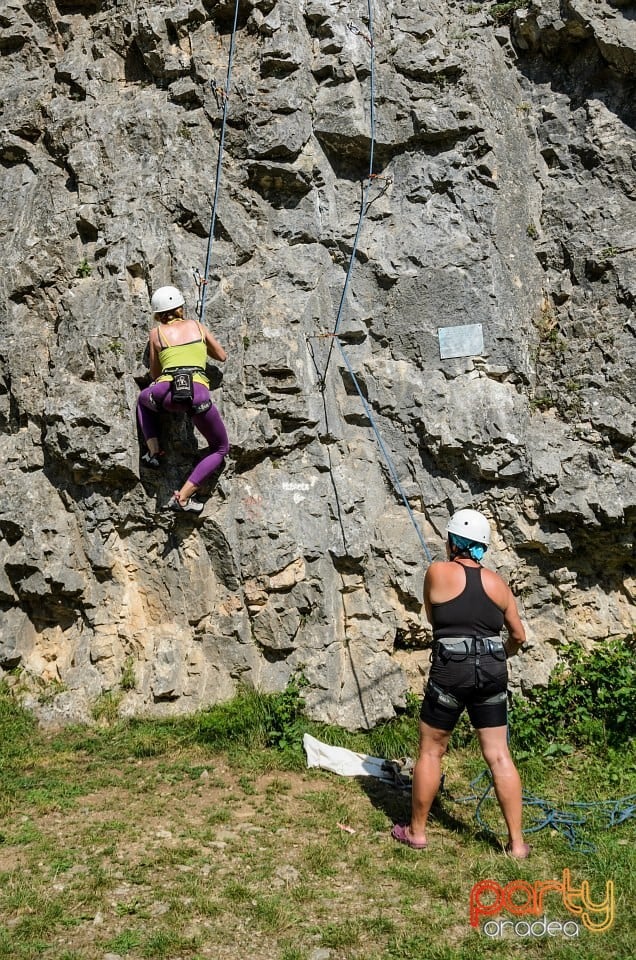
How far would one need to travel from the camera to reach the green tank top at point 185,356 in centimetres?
690

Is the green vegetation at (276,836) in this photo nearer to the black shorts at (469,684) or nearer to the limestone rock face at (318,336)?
the limestone rock face at (318,336)

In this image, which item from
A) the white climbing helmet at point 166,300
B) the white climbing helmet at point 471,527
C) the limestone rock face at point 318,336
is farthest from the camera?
the limestone rock face at point 318,336

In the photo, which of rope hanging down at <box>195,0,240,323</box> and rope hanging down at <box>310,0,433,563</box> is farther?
rope hanging down at <box>195,0,240,323</box>

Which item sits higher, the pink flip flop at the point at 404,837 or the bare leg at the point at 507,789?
the bare leg at the point at 507,789

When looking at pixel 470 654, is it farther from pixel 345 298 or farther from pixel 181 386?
pixel 345 298

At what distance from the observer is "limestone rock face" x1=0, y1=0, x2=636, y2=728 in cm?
720

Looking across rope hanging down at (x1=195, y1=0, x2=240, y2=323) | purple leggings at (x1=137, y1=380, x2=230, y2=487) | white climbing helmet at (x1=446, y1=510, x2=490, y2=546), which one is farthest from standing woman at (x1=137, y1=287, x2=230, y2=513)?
white climbing helmet at (x1=446, y1=510, x2=490, y2=546)

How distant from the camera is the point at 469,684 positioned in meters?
5.00

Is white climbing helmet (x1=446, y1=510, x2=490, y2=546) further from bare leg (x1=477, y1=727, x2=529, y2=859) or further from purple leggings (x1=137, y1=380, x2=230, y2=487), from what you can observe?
purple leggings (x1=137, y1=380, x2=230, y2=487)

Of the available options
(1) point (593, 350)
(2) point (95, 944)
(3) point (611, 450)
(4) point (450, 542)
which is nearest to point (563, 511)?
(3) point (611, 450)

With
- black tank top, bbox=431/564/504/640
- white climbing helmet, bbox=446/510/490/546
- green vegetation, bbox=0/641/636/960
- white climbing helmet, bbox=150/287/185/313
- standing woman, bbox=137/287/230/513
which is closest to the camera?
green vegetation, bbox=0/641/636/960

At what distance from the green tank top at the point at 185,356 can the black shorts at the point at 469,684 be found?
3.39 m

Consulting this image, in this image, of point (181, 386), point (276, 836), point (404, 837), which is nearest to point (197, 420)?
point (181, 386)

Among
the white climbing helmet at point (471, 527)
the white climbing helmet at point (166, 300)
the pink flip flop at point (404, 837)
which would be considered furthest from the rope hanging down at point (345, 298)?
the pink flip flop at point (404, 837)
